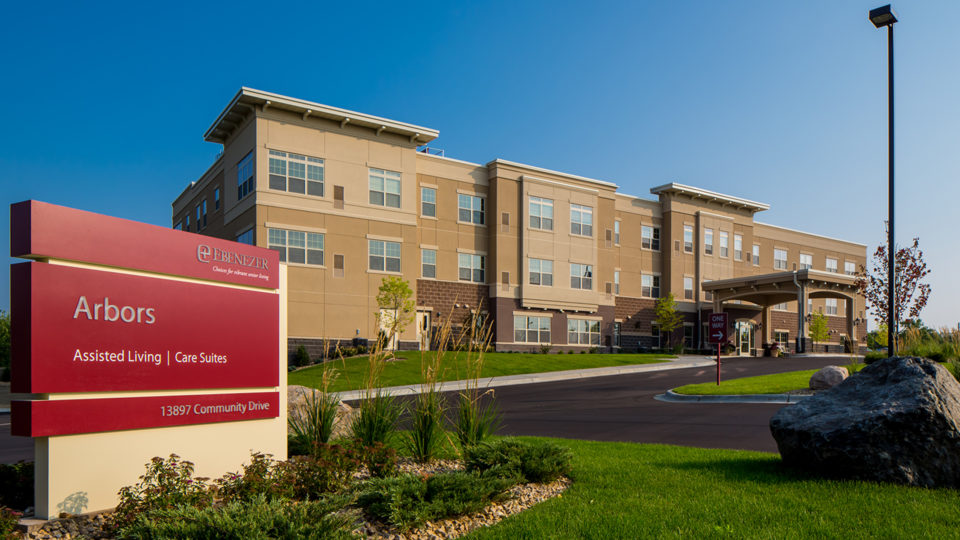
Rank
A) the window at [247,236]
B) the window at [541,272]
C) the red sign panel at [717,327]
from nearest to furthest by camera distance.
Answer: the red sign panel at [717,327], the window at [247,236], the window at [541,272]

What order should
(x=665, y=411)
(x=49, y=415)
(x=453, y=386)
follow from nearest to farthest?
(x=49, y=415)
(x=665, y=411)
(x=453, y=386)

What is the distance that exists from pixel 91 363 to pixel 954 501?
7.93 metres

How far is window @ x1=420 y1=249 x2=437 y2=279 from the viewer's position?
1363 inches

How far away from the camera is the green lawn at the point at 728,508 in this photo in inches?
203

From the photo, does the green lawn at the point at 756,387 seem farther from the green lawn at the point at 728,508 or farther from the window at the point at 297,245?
the window at the point at 297,245

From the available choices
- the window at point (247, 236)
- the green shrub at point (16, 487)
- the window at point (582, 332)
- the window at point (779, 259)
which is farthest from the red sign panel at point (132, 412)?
the window at point (779, 259)

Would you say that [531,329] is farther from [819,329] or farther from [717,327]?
[819,329]

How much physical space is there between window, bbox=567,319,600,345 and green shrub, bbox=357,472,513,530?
3354 centimetres

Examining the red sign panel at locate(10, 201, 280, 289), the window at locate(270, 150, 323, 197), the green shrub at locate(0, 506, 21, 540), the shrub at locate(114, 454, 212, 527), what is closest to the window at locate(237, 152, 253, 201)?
the window at locate(270, 150, 323, 197)

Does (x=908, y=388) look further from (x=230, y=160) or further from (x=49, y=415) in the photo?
(x=230, y=160)

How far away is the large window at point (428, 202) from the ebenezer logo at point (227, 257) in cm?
2764

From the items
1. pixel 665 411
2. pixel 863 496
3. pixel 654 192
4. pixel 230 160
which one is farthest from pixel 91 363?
pixel 654 192

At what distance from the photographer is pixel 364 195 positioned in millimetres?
31906

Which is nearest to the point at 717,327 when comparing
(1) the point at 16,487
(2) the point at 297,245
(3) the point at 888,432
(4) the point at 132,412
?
(3) the point at 888,432
